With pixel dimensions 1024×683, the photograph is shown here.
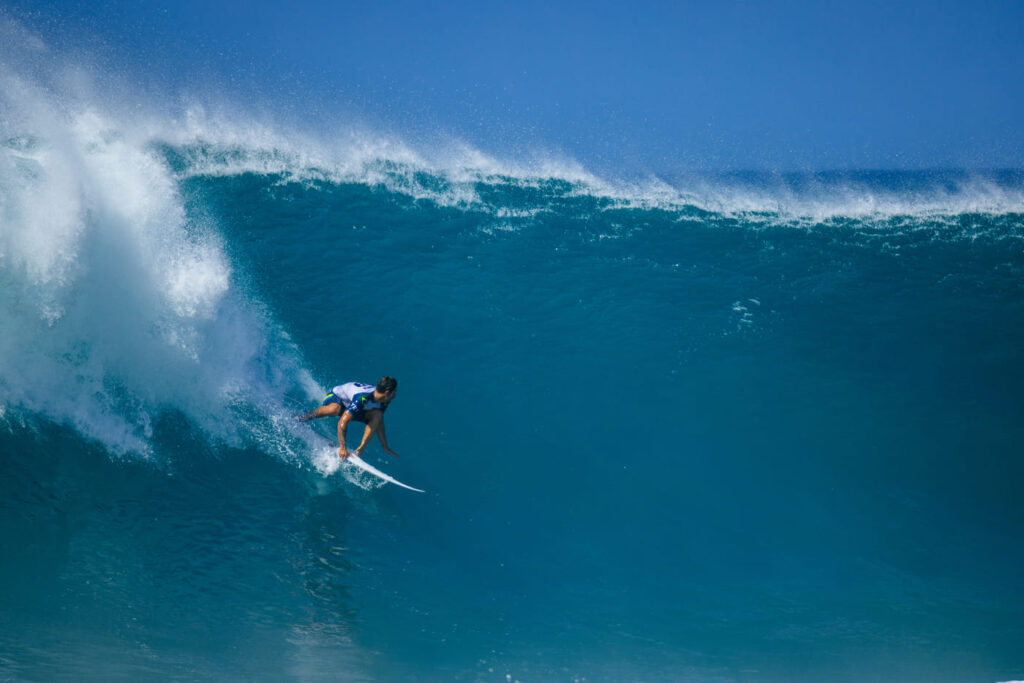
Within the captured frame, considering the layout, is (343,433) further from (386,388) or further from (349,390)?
(386,388)

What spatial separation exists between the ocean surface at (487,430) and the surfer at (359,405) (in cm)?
53

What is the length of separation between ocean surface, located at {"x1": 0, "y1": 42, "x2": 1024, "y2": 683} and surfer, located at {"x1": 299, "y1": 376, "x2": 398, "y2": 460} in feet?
1.72

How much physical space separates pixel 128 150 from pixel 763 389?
8.35 m

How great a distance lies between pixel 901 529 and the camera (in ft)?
23.4

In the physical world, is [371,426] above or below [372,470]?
above

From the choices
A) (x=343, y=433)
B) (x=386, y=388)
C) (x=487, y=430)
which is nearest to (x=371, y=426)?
(x=343, y=433)

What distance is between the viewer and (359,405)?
6211 mm

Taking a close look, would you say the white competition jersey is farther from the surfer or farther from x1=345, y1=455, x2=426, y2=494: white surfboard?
x1=345, y1=455, x2=426, y2=494: white surfboard

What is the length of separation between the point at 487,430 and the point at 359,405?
72.8 inches

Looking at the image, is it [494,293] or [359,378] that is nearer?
[359,378]

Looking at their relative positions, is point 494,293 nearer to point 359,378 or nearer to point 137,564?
point 359,378

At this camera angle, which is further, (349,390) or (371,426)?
(371,426)

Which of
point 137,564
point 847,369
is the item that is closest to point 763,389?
point 847,369

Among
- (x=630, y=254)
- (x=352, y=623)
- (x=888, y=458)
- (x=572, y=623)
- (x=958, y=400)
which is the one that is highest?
(x=630, y=254)
